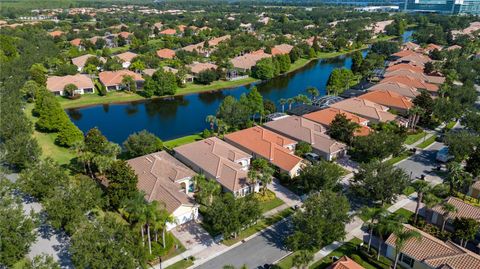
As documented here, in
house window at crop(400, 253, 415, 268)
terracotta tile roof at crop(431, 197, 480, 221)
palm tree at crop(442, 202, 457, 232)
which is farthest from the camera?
terracotta tile roof at crop(431, 197, 480, 221)

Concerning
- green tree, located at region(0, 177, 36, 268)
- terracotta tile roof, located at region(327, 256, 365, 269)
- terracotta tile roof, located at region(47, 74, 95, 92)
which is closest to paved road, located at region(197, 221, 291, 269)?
terracotta tile roof, located at region(327, 256, 365, 269)

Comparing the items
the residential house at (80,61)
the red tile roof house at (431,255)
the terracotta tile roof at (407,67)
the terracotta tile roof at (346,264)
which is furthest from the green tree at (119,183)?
the terracotta tile roof at (407,67)

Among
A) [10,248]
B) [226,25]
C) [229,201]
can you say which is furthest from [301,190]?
[226,25]

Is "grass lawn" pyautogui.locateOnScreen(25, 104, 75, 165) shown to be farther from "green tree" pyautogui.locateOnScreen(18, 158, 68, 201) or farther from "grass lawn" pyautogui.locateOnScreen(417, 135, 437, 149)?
"grass lawn" pyautogui.locateOnScreen(417, 135, 437, 149)

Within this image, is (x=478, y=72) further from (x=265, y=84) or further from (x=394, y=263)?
(x=394, y=263)

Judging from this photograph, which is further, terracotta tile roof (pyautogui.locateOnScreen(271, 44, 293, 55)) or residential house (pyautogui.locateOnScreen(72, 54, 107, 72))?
terracotta tile roof (pyautogui.locateOnScreen(271, 44, 293, 55))
